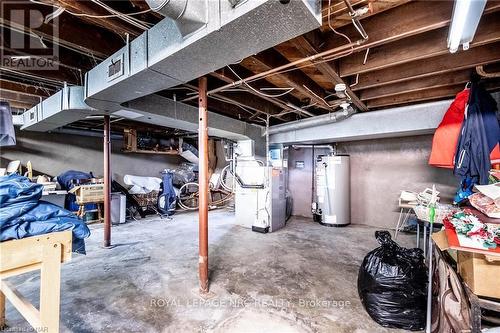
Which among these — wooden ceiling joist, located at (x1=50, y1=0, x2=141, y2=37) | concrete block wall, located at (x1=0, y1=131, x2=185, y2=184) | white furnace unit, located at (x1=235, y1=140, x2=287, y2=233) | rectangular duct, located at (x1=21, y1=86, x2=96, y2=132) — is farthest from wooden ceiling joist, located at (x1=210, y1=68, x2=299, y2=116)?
concrete block wall, located at (x1=0, y1=131, x2=185, y2=184)

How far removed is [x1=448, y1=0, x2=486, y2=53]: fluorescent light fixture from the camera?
3.70 ft

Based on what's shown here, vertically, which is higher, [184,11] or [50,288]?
[184,11]

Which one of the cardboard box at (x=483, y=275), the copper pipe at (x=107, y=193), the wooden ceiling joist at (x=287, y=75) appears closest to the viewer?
the cardboard box at (x=483, y=275)

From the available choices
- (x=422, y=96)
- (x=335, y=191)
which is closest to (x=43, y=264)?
(x=422, y=96)

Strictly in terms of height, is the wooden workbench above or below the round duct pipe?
below

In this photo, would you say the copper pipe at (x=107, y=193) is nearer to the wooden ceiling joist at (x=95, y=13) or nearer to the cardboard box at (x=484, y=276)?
the wooden ceiling joist at (x=95, y=13)

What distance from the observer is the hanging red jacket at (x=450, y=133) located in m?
2.27

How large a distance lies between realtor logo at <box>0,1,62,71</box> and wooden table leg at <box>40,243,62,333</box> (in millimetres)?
1537

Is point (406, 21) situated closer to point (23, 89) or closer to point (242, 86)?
point (242, 86)

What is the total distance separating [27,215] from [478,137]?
335 cm

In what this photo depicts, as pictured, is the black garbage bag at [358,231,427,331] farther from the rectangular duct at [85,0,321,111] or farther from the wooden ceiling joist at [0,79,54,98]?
the wooden ceiling joist at [0,79,54,98]

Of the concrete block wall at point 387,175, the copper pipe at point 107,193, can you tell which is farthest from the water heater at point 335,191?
the copper pipe at point 107,193

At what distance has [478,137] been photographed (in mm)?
2039

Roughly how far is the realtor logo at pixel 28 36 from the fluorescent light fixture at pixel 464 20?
2382 millimetres
